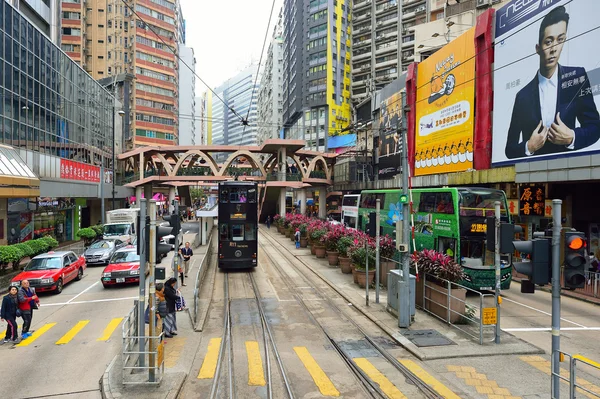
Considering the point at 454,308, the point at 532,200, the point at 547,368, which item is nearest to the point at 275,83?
the point at 532,200

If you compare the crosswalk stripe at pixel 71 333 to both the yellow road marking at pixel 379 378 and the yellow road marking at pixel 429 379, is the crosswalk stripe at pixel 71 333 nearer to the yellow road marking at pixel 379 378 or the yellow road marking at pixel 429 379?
the yellow road marking at pixel 379 378

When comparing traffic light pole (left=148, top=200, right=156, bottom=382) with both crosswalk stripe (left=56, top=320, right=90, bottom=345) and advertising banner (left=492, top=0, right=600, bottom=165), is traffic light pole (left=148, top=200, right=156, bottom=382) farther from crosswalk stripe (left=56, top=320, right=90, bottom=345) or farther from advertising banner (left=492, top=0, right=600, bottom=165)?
advertising banner (left=492, top=0, right=600, bottom=165)

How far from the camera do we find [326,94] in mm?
89625

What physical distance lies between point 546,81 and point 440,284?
49.7ft

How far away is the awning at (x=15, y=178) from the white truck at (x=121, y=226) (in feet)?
23.9

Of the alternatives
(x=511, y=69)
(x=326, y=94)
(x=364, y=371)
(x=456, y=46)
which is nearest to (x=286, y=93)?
(x=326, y=94)

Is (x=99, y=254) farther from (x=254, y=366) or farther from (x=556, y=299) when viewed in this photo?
(x=556, y=299)

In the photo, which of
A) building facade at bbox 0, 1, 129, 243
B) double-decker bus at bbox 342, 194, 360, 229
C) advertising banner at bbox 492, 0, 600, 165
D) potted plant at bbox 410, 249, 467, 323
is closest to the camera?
potted plant at bbox 410, 249, 467, 323

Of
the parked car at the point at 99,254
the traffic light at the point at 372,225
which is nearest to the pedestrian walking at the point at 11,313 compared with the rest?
the traffic light at the point at 372,225

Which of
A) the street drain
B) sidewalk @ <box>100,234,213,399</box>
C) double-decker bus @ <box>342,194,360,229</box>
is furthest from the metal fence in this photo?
double-decker bus @ <box>342,194,360,229</box>

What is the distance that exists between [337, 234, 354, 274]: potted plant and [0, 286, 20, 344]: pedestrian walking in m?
14.1

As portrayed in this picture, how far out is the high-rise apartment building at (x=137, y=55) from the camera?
79688 millimetres

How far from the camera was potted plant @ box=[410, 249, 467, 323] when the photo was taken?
41.5 feet

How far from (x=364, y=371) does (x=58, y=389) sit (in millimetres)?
6178
